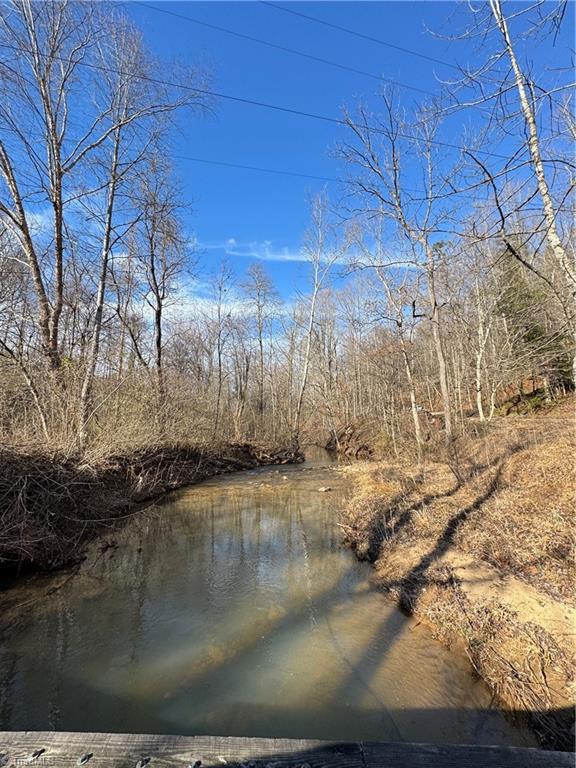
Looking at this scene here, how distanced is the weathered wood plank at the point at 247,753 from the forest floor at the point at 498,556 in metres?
2.24

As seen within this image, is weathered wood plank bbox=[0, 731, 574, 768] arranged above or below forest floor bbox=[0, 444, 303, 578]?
below

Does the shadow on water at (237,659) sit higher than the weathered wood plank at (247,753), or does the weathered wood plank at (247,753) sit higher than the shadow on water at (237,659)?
the weathered wood plank at (247,753)

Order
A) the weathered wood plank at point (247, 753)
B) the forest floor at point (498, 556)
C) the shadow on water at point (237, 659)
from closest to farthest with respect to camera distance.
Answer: the weathered wood plank at point (247, 753)
the shadow on water at point (237, 659)
the forest floor at point (498, 556)

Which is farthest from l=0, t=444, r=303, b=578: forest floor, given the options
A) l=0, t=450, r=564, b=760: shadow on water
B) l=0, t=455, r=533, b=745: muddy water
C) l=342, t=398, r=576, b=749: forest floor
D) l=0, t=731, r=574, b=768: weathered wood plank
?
l=342, t=398, r=576, b=749: forest floor

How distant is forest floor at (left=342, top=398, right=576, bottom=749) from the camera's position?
3730mm

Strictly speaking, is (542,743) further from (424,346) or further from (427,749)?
(424,346)

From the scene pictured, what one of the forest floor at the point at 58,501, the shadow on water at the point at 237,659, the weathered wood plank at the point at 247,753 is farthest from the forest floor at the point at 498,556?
the forest floor at the point at 58,501

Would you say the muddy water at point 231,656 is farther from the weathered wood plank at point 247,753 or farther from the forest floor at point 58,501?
the weathered wood plank at point 247,753

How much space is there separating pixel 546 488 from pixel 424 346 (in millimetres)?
16806

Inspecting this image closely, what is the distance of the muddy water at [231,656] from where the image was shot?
348cm

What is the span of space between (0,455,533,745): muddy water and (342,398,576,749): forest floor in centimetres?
30

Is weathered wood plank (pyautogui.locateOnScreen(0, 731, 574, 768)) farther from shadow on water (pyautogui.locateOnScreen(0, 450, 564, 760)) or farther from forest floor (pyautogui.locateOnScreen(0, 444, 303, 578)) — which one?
forest floor (pyautogui.locateOnScreen(0, 444, 303, 578))

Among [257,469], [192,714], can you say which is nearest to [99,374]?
[257,469]

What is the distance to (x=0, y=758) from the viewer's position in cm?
173
